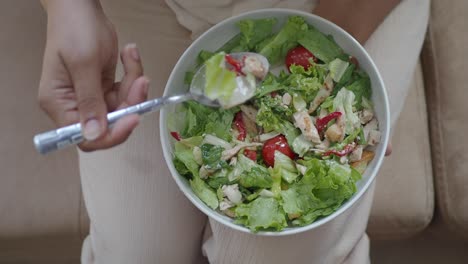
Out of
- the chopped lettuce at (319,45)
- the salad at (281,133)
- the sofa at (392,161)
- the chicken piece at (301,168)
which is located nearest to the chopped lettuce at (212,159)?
the salad at (281,133)

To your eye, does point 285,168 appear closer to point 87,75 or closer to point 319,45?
point 319,45

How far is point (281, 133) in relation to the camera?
0.76 metres

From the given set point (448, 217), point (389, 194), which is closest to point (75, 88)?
point (389, 194)

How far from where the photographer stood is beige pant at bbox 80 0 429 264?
0.85m

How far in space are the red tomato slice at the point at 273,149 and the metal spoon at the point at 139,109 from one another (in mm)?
90

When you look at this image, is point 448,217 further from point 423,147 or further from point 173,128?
point 173,128

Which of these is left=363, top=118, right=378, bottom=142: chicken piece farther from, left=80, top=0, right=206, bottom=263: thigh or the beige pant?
left=80, top=0, right=206, bottom=263: thigh

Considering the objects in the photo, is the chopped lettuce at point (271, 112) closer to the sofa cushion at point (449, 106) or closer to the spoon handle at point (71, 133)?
the spoon handle at point (71, 133)

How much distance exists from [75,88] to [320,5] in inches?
16.2

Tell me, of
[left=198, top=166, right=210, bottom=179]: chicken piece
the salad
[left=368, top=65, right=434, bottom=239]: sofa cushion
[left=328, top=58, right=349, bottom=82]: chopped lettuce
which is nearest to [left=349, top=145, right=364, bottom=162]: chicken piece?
the salad

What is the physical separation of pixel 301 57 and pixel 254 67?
0.33ft

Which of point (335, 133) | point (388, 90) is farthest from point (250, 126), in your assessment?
point (388, 90)

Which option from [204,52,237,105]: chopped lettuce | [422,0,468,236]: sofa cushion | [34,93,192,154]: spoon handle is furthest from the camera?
[422,0,468,236]: sofa cushion

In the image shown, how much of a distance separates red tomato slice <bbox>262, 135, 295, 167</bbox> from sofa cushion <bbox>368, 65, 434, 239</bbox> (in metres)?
0.35
